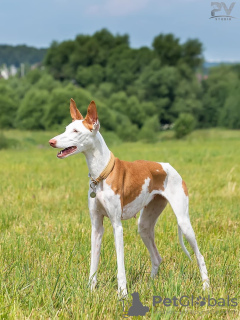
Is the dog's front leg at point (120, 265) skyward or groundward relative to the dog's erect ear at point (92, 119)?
groundward

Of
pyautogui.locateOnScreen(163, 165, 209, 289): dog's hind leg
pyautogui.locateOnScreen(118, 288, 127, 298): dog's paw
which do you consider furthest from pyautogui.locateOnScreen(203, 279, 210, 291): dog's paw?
pyautogui.locateOnScreen(118, 288, 127, 298): dog's paw

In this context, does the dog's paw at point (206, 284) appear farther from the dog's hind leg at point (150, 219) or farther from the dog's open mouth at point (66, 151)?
the dog's open mouth at point (66, 151)

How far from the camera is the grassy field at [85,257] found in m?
3.97

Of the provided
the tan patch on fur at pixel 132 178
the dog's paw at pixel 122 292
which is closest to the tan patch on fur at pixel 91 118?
the tan patch on fur at pixel 132 178

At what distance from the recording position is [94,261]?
4430 millimetres

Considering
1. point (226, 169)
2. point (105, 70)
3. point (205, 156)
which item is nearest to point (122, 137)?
point (105, 70)

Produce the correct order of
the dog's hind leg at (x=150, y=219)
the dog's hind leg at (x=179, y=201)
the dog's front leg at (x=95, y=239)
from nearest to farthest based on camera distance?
1. the dog's front leg at (x=95, y=239)
2. the dog's hind leg at (x=179, y=201)
3. the dog's hind leg at (x=150, y=219)

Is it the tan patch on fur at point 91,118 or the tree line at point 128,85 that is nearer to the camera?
the tan patch on fur at point 91,118

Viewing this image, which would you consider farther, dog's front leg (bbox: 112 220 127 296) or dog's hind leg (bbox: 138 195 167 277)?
dog's hind leg (bbox: 138 195 167 277)

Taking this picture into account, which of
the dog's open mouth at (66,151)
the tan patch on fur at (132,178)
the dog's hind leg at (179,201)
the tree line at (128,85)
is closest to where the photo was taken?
the dog's open mouth at (66,151)

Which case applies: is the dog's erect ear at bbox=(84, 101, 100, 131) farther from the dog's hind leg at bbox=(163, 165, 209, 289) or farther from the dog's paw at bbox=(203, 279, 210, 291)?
the dog's paw at bbox=(203, 279, 210, 291)

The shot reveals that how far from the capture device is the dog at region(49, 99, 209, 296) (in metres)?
4.02

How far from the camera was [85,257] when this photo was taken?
520 cm

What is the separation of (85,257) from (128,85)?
36.2 m
